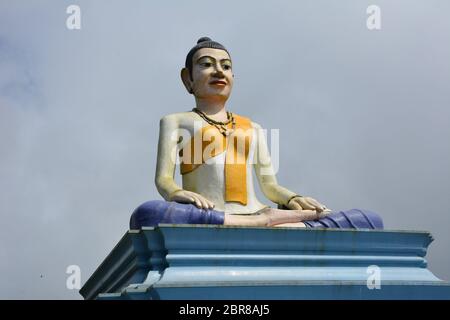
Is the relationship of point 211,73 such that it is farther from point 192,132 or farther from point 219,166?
point 219,166

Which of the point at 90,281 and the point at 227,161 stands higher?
the point at 227,161

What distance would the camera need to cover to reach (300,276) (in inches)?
214

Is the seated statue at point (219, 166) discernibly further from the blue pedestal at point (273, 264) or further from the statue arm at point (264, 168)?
the blue pedestal at point (273, 264)

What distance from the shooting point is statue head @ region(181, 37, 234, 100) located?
285 inches

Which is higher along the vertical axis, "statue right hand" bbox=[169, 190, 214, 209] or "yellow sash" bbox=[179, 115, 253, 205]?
"yellow sash" bbox=[179, 115, 253, 205]

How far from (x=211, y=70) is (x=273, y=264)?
8.53ft

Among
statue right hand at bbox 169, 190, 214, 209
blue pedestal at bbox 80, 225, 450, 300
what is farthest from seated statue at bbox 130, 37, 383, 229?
blue pedestal at bbox 80, 225, 450, 300

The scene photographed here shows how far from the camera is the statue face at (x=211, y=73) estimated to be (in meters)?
7.24

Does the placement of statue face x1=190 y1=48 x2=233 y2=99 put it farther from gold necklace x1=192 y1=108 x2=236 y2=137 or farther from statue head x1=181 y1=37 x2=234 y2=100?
Result: gold necklace x1=192 y1=108 x2=236 y2=137

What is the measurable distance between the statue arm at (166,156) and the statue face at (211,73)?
50 centimetres

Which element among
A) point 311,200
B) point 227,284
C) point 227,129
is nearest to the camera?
point 227,284
